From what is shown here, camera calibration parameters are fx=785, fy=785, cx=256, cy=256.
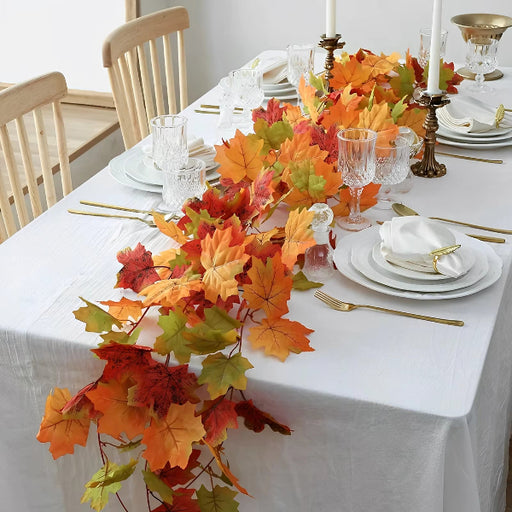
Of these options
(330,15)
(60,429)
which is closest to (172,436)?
(60,429)

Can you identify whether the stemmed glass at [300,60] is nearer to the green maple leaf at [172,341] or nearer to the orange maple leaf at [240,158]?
the orange maple leaf at [240,158]

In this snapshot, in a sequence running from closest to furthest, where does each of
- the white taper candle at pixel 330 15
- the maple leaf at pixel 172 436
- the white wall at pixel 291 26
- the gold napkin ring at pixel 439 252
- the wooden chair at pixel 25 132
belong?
1. the maple leaf at pixel 172 436
2. the gold napkin ring at pixel 439 252
3. the wooden chair at pixel 25 132
4. the white taper candle at pixel 330 15
5. the white wall at pixel 291 26

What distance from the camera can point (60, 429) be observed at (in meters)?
1.02

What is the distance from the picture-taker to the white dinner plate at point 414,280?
1127 mm

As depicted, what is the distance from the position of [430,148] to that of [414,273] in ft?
1.59

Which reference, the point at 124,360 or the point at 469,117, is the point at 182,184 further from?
the point at 469,117

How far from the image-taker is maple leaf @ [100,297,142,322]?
107cm

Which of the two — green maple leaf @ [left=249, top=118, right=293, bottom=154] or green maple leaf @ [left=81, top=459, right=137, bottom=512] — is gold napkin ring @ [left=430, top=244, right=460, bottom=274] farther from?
green maple leaf @ [left=81, top=459, right=137, bottom=512]

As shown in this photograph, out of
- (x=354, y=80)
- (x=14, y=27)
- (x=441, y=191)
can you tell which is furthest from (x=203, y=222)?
(x=14, y=27)

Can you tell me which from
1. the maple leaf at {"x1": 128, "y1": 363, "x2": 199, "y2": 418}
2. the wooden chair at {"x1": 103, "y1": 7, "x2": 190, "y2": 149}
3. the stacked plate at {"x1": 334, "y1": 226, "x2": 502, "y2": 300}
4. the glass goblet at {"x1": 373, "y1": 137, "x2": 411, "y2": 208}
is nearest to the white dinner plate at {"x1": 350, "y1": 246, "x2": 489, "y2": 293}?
the stacked plate at {"x1": 334, "y1": 226, "x2": 502, "y2": 300}

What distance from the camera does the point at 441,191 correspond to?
151 centimetres

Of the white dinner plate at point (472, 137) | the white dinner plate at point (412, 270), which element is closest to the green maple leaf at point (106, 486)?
the white dinner plate at point (412, 270)

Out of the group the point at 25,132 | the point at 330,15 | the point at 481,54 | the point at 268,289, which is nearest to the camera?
the point at 268,289

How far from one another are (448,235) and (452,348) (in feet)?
0.76
